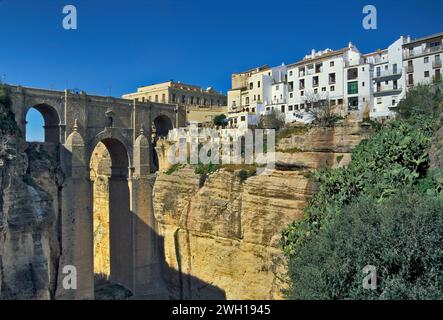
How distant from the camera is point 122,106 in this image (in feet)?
96.2

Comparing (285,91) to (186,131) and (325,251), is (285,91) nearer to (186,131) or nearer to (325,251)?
(186,131)

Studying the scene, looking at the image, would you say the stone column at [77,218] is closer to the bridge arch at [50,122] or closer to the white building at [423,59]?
the bridge arch at [50,122]

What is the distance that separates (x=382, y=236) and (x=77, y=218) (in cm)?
1997

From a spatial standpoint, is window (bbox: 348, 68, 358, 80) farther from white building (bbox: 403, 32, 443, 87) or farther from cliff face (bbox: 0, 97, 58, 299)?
cliff face (bbox: 0, 97, 58, 299)

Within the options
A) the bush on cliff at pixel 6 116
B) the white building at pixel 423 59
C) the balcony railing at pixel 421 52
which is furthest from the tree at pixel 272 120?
the bush on cliff at pixel 6 116

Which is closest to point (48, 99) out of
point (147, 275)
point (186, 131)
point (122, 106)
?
point (122, 106)

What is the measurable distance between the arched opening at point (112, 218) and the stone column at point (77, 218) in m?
3.63

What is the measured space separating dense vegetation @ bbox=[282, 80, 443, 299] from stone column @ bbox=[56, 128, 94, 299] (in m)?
15.0

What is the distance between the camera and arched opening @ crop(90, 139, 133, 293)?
29.6m

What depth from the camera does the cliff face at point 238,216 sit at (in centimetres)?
1872

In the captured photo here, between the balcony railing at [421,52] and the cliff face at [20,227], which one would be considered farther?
the balcony railing at [421,52]

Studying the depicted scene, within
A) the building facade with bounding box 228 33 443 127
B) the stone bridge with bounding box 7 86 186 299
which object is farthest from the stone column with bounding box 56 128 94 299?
the building facade with bounding box 228 33 443 127

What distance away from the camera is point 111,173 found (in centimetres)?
3098
